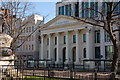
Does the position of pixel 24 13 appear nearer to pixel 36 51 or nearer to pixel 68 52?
pixel 68 52

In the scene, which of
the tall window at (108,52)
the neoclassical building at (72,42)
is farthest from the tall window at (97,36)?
the tall window at (108,52)

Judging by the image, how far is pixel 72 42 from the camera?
59781 millimetres

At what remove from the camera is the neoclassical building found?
52.6m

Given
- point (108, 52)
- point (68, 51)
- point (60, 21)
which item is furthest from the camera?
point (60, 21)

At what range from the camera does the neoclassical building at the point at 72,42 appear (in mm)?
52594

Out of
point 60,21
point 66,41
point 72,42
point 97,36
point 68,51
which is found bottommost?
point 68,51

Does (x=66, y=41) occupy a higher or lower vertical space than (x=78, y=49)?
higher

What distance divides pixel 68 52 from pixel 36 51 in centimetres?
1644

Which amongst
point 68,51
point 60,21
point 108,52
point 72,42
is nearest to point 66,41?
point 72,42

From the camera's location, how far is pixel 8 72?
1247 cm

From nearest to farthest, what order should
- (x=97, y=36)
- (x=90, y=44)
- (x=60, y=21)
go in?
(x=90, y=44)
(x=97, y=36)
(x=60, y=21)

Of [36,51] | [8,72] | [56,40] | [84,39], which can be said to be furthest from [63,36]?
[8,72]

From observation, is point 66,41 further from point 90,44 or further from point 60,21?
point 90,44

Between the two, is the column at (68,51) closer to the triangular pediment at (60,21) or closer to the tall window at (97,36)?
the triangular pediment at (60,21)
